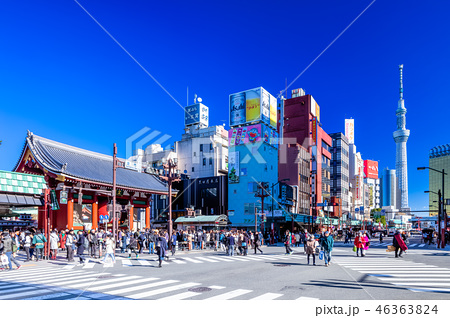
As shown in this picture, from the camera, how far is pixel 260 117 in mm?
65250

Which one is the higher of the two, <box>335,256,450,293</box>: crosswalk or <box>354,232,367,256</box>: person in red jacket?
<box>335,256,450,293</box>: crosswalk

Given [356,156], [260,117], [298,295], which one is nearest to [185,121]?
[260,117]

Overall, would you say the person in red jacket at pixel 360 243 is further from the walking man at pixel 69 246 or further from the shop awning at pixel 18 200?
the shop awning at pixel 18 200

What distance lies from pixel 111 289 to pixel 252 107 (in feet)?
193

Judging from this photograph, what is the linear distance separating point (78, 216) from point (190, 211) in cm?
2039

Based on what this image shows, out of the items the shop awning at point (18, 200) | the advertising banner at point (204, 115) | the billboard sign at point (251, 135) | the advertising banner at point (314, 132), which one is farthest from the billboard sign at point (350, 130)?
the shop awning at point (18, 200)

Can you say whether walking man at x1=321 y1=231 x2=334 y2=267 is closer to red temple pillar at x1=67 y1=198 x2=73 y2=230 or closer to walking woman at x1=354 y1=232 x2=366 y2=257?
walking woman at x1=354 y1=232 x2=366 y2=257

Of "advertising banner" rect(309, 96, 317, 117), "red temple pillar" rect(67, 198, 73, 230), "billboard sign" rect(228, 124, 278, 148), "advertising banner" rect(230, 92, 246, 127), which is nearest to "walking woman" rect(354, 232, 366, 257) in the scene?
"red temple pillar" rect(67, 198, 73, 230)

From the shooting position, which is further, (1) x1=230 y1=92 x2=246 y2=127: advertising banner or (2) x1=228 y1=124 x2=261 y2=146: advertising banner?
(1) x1=230 y1=92 x2=246 y2=127: advertising banner

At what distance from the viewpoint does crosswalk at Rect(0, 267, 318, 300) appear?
9.81 metres

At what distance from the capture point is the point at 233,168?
64.0 meters

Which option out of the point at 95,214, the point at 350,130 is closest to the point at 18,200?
the point at 95,214

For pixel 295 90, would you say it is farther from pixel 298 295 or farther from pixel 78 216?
pixel 298 295

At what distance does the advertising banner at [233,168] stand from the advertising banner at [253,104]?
769 cm
